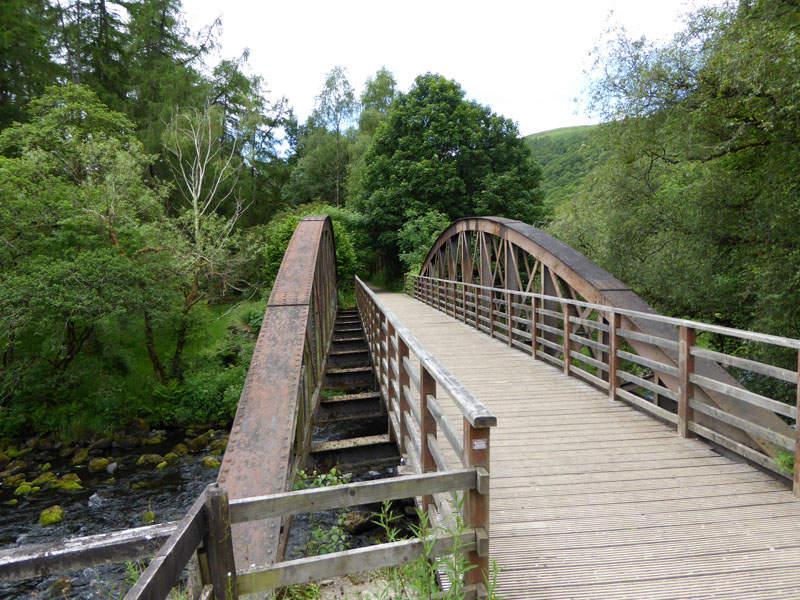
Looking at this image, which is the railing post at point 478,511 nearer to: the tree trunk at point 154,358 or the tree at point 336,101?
the tree trunk at point 154,358

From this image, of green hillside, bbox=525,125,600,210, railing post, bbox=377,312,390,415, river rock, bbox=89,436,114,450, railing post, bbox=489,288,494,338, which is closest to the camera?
railing post, bbox=377,312,390,415

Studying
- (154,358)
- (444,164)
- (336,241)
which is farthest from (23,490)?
(444,164)

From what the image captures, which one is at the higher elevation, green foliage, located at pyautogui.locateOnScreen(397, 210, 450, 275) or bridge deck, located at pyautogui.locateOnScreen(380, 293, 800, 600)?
green foliage, located at pyautogui.locateOnScreen(397, 210, 450, 275)

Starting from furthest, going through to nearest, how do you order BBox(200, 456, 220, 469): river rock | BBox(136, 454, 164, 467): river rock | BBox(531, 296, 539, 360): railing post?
BBox(136, 454, 164, 467): river rock, BBox(200, 456, 220, 469): river rock, BBox(531, 296, 539, 360): railing post

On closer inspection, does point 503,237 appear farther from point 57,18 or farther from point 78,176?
point 57,18

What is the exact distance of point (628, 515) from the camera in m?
2.73

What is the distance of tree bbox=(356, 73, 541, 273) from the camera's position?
22.1 meters

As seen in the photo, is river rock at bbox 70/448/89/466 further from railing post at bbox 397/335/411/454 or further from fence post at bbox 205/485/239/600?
fence post at bbox 205/485/239/600

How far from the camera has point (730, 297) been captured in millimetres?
9172

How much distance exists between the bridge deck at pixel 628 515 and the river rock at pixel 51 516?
7.87m

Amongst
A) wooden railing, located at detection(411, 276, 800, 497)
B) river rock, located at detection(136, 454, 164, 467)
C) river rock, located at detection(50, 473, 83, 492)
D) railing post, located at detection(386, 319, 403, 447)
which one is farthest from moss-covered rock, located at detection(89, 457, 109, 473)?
wooden railing, located at detection(411, 276, 800, 497)

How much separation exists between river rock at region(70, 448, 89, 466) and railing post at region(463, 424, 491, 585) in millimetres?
11445

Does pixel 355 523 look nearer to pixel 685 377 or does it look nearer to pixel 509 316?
pixel 509 316

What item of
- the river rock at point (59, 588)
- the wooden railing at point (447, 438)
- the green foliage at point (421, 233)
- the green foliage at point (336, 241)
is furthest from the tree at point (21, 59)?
the wooden railing at point (447, 438)
